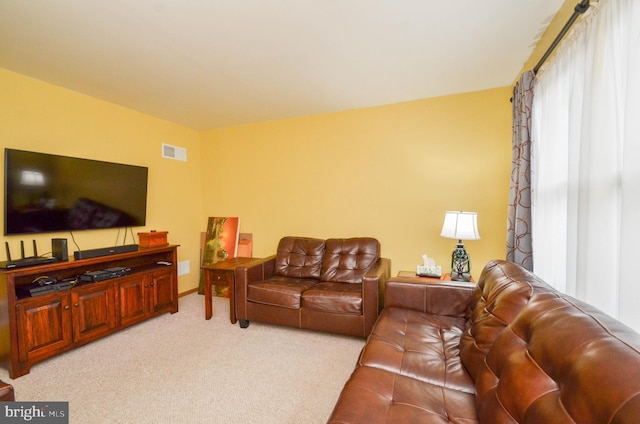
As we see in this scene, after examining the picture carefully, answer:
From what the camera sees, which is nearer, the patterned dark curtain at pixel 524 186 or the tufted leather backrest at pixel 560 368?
the tufted leather backrest at pixel 560 368

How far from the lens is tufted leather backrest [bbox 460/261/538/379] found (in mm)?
1241

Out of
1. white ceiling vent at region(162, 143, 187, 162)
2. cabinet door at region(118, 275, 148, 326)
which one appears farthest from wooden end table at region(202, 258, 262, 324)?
white ceiling vent at region(162, 143, 187, 162)

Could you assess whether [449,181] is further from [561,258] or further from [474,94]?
[561,258]

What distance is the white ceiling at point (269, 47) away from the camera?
1670 millimetres

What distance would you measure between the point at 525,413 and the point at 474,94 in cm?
295

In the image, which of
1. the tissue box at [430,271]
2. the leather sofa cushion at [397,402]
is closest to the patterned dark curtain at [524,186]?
the tissue box at [430,271]


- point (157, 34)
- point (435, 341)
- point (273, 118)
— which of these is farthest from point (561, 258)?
point (273, 118)

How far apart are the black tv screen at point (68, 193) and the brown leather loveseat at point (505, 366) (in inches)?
120

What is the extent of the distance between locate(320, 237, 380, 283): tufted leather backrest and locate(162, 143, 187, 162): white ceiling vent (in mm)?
2569

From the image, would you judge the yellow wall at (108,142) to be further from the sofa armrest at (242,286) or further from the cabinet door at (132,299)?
the sofa armrest at (242,286)

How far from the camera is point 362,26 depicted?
1.83m

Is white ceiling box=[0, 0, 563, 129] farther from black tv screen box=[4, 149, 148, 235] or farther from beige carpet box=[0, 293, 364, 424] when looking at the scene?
beige carpet box=[0, 293, 364, 424]

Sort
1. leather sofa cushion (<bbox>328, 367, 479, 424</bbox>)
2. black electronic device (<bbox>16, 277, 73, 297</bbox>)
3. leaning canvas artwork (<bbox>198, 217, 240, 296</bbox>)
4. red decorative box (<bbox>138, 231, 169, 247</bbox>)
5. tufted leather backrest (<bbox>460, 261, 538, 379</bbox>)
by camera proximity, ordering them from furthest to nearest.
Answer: leaning canvas artwork (<bbox>198, 217, 240, 296</bbox>) < red decorative box (<bbox>138, 231, 169, 247</bbox>) < black electronic device (<bbox>16, 277, 73, 297</bbox>) < tufted leather backrest (<bbox>460, 261, 538, 379</bbox>) < leather sofa cushion (<bbox>328, 367, 479, 424</bbox>)

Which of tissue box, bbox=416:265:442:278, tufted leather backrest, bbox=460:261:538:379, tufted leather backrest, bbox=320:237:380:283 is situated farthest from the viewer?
tufted leather backrest, bbox=320:237:380:283
